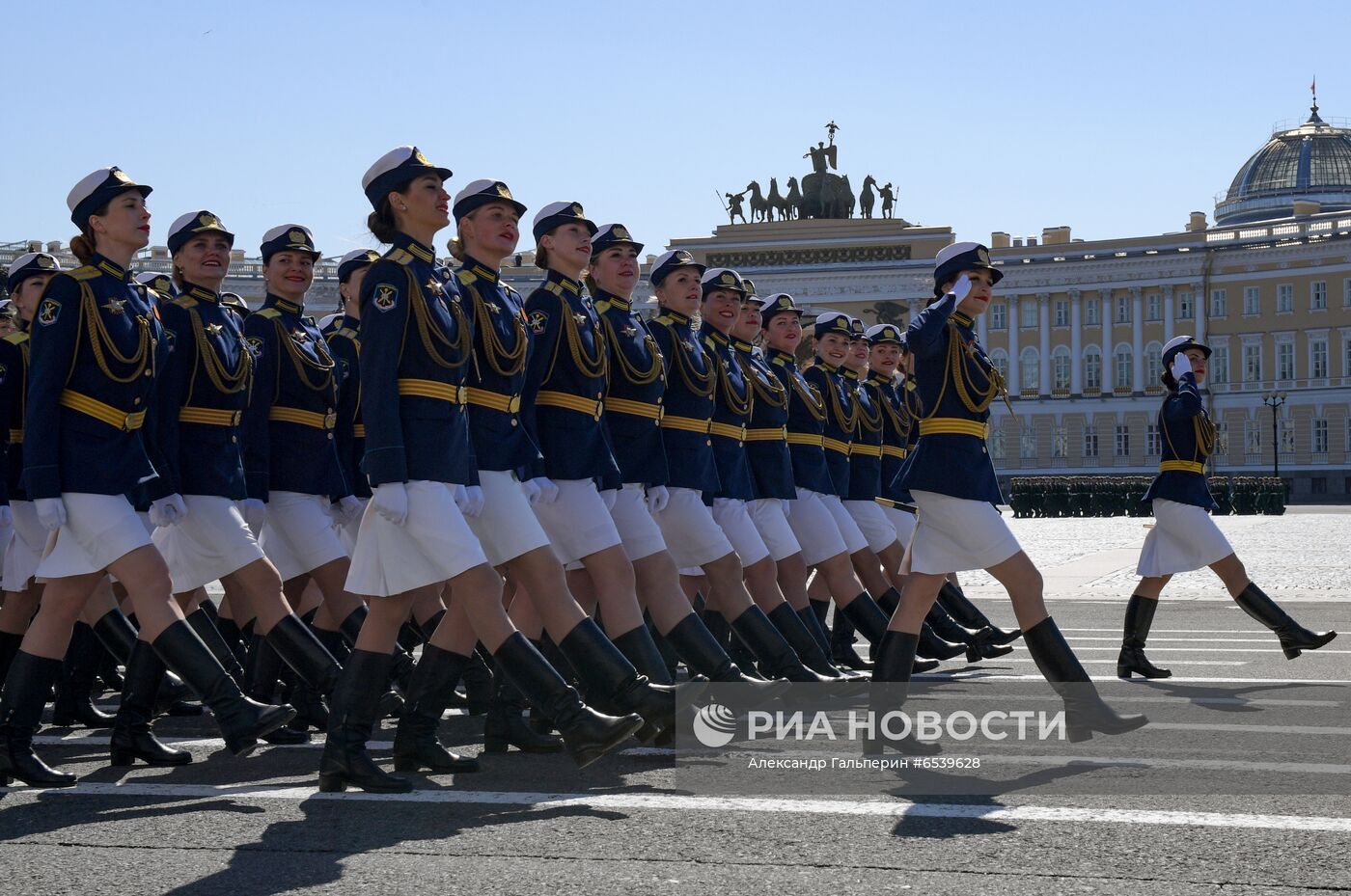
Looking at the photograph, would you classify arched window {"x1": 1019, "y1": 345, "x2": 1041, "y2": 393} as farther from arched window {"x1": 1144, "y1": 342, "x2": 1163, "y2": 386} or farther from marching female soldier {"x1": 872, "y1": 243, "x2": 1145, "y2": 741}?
marching female soldier {"x1": 872, "y1": 243, "x2": 1145, "y2": 741}

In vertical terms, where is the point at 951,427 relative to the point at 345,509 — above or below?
above

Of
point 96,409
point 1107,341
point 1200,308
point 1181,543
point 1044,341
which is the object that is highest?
point 1200,308

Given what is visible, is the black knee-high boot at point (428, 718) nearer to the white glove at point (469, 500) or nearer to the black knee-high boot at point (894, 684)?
the white glove at point (469, 500)

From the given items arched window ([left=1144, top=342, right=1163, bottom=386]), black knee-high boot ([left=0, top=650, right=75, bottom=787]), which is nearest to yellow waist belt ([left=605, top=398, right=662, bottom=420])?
black knee-high boot ([left=0, top=650, right=75, bottom=787])

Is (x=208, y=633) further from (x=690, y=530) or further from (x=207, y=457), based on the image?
(x=690, y=530)

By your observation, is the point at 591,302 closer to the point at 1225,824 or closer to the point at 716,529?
the point at 716,529

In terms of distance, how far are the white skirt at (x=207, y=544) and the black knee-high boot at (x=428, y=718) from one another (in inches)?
35.5

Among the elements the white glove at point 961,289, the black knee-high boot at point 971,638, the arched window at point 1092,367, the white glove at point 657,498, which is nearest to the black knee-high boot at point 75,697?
the white glove at point 657,498

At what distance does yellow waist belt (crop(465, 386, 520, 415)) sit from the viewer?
243 inches

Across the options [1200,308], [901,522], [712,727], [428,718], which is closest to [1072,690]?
[712,727]

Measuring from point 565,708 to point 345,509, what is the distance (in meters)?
2.79

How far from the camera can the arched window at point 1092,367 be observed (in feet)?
277

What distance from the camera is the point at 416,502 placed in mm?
5656

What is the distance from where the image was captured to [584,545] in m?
6.58
